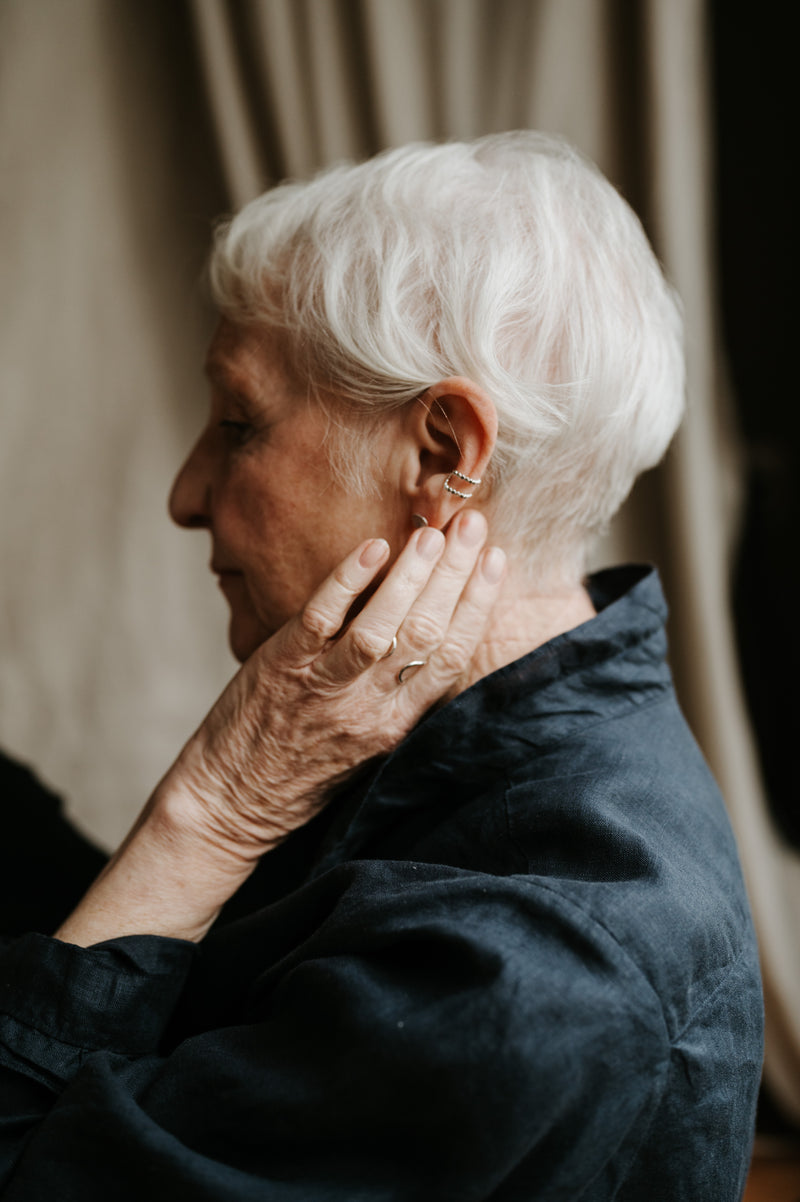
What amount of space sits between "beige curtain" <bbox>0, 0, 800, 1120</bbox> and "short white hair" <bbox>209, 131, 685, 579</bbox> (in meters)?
0.74

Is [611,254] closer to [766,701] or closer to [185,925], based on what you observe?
[185,925]

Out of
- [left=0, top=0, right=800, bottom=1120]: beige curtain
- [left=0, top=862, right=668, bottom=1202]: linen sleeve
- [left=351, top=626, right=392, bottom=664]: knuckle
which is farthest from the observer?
[left=0, top=0, right=800, bottom=1120]: beige curtain

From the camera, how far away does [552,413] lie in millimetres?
937

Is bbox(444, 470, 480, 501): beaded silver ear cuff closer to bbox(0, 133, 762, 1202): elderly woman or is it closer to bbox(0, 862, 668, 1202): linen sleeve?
bbox(0, 133, 762, 1202): elderly woman

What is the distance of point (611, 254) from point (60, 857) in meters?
1.21

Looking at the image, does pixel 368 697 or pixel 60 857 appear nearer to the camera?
pixel 368 697

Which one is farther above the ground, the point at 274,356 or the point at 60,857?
the point at 274,356

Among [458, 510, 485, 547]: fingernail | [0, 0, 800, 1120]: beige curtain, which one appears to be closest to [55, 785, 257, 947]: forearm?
[458, 510, 485, 547]: fingernail

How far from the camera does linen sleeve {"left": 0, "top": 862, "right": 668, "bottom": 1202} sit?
600mm

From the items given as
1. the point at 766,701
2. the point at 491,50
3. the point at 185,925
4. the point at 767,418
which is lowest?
the point at 766,701

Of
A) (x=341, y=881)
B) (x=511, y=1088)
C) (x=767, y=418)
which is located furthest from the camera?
(x=767, y=418)

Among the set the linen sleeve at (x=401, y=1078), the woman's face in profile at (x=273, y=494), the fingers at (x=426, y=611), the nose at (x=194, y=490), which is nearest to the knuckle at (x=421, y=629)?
the fingers at (x=426, y=611)

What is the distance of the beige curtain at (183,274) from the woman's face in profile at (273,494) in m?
0.94

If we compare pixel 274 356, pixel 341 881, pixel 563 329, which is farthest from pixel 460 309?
pixel 341 881
